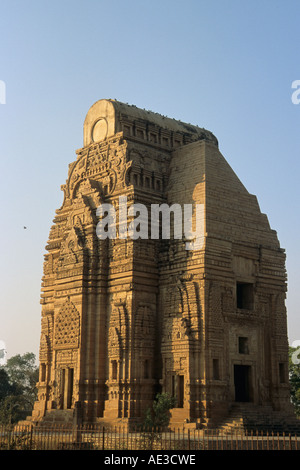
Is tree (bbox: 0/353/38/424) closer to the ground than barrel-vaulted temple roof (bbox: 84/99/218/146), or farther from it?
closer to the ground

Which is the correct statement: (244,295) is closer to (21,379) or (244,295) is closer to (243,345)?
(243,345)

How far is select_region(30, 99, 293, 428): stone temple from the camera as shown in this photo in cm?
2784

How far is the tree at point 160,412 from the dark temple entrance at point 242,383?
332 cm

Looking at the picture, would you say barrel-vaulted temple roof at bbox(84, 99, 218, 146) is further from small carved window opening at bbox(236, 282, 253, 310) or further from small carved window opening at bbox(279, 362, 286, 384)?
small carved window opening at bbox(279, 362, 286, 384)

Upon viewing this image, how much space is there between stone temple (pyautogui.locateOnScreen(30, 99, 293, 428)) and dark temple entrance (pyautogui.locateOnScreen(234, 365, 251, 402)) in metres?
0.04

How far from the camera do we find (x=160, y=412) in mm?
26359

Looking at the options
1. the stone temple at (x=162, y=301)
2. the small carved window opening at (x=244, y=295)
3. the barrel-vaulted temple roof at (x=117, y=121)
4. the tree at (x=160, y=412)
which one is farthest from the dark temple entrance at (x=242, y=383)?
the barrel-vaulted temple roof at (x=117, y=121)

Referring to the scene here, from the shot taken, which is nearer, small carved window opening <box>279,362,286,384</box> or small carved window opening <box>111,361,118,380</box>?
small carved window opening <box>111,361,118,380</box>

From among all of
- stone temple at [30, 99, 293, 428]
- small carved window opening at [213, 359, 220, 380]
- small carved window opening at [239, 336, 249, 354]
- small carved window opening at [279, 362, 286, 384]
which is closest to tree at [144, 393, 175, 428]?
stone temple at [30, 99, 293, 428]

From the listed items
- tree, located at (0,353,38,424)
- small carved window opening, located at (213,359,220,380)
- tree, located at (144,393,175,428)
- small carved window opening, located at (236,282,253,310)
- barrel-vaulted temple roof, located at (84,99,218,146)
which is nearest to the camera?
tree, located at (144,393,175,428)

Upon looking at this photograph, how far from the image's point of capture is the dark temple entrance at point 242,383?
95.0 ft

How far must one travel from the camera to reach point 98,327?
30109mm
